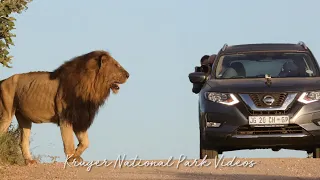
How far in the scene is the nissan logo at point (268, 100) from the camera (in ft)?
42.3

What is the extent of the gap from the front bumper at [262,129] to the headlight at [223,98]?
71 mm

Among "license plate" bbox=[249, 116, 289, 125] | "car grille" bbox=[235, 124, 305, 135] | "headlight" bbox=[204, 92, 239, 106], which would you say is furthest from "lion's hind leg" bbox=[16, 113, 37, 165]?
"license plate" bbox=[249, 116, 289, 125]

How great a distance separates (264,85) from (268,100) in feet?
1.10

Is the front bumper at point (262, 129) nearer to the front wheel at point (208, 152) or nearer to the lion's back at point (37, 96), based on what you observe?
the front wheel at point (208, 152)

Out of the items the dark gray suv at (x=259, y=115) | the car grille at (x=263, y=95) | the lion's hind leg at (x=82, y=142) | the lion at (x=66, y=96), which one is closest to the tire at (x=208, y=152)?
the dark gray suv at (x=259, y=115)

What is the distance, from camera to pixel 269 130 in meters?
12.9

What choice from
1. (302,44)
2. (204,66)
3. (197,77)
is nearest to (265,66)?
(302,44)

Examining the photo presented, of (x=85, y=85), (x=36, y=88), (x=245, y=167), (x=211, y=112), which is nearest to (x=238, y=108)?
(x=211, y=112)

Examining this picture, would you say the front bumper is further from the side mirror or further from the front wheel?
the side mirror

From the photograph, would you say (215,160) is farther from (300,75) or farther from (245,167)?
(300,75)

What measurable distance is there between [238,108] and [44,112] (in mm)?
4290

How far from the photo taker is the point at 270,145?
12.9m

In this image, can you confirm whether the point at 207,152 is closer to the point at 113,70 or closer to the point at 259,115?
the point at 259,115

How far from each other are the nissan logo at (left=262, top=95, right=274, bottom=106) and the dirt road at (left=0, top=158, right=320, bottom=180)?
0.82 metres
